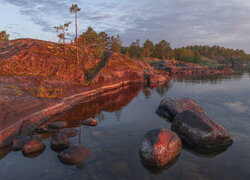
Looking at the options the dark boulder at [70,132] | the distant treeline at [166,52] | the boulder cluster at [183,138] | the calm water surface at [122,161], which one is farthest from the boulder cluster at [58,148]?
the distant treeline at [166,52]

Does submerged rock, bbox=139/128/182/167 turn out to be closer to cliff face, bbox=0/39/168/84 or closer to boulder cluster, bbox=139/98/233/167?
boulder cluster, bbox=139/98/233/167

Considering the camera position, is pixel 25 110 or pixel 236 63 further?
pixel 236 63

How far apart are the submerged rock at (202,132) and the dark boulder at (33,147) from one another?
8.99 metres

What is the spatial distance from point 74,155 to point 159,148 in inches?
179

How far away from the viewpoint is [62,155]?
27.7 feet

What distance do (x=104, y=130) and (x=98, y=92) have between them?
1527cm

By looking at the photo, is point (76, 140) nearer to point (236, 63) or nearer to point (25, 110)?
point (25, 110)

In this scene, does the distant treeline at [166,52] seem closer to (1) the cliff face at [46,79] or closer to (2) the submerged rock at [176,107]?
(1) the cliff face at [46,79]

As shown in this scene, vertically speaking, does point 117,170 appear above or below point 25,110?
below

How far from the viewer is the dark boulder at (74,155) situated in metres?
8.20

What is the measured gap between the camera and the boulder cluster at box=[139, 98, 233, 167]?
25.9ft

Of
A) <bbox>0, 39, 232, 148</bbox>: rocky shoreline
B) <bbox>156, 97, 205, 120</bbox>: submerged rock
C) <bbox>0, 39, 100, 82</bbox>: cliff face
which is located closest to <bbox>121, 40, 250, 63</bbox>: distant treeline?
<bbox>0, 39, 232, 148</bbox>: rocky shoreline

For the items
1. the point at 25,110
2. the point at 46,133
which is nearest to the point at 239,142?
the point at 46,133

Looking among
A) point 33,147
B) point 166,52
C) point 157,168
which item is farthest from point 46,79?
point 166,52
